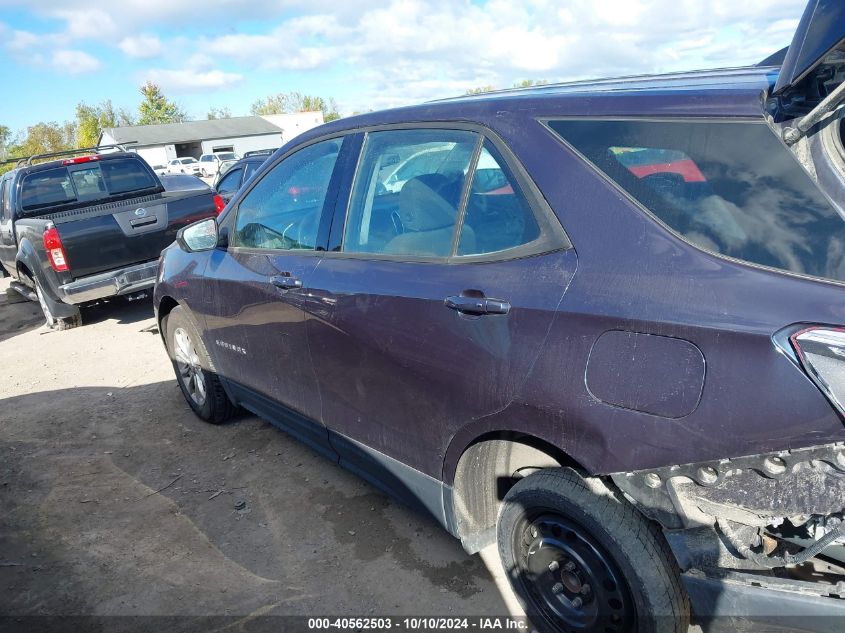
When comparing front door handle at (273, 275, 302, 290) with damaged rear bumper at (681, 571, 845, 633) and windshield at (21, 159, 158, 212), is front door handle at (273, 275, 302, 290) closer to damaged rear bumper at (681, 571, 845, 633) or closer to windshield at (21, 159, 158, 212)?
damaged rear bumper at (681, 571, 845, 633)

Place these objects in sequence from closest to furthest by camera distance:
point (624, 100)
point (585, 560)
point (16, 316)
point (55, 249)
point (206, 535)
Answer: point (624, 100), point (585, 560), point (206, 535), point (55, 249), point (16, 316)

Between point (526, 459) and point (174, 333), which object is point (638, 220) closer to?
point (526, 459)

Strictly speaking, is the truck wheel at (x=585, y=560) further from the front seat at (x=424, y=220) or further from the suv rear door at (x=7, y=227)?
the suv rear door at (x=7, y=227)

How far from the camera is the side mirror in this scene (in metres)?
3.76

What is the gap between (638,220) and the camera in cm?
184

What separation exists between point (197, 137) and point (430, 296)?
222ft

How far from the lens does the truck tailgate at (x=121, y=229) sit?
6.62 m

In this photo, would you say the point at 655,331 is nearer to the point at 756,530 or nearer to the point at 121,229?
the point at 756,530

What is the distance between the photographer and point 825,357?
148cm

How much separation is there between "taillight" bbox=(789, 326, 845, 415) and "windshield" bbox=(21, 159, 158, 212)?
7.98 meters

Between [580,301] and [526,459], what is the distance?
0.74 meters

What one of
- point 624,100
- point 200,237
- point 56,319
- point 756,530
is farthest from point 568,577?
point 56,319

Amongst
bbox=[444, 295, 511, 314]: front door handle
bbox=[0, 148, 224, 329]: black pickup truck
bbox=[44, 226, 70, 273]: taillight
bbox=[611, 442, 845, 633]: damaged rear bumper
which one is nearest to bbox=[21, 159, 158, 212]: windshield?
bbox=[0, 148, 224, 329]: black pickup truck

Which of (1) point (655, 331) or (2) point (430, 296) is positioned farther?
(2) point (430, 296)
